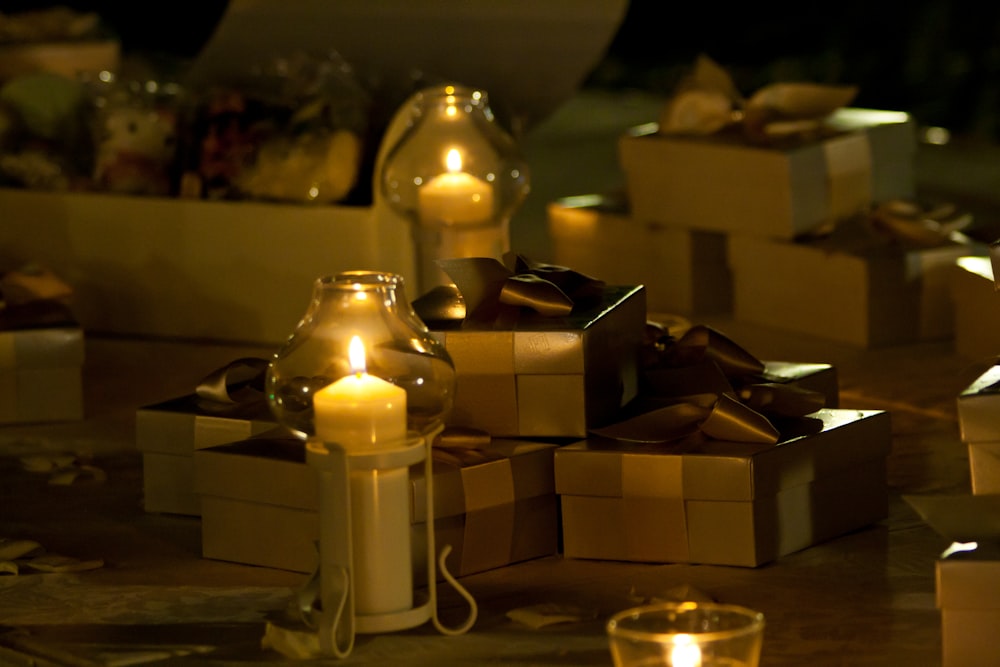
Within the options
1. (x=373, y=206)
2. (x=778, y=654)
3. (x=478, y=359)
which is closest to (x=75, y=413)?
(x=373, y=206)

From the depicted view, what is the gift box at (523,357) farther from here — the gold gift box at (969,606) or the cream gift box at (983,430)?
the gold gift box at (969,606)

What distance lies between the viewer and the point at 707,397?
2.04 meters

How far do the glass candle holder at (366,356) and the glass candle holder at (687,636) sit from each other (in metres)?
0.36

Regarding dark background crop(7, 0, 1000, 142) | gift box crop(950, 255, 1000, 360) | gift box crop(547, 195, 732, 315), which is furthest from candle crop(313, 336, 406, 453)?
dark background crop(7, 0, 1000, 142)

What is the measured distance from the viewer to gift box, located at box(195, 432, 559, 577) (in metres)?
1.97

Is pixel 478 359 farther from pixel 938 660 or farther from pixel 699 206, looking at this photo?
pixel 699 206

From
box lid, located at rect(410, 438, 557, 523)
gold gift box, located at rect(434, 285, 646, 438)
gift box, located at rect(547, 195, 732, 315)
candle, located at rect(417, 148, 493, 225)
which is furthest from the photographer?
gift box, located at rect(547, 195, 732, 315)

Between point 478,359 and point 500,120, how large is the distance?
1616mm

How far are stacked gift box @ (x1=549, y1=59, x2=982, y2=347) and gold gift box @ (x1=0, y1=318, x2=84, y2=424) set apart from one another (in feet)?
4.38

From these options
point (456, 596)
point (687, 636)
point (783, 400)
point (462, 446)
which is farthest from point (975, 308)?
point (687, 636)

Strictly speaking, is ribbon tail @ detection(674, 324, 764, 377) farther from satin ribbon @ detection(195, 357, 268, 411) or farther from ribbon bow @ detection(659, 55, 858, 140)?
ribbon bow @ detection(659, 55, 858, 140)

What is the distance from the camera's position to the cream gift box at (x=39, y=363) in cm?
276

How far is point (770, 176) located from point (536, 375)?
1.39m

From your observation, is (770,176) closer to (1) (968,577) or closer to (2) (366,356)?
(2) (366,356)
